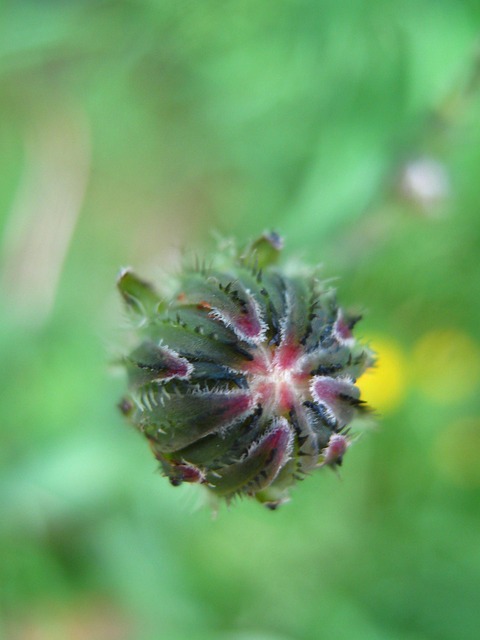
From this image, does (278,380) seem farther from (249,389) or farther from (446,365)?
(446,365)

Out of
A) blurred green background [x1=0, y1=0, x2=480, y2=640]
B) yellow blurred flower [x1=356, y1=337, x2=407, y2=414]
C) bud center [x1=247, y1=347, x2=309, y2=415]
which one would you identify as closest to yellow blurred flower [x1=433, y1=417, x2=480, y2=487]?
blurred green background [x1=0, y1=0, x2=480, y2=640]

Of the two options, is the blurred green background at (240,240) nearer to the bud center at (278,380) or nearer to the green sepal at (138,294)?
the green sepal at (138,294)

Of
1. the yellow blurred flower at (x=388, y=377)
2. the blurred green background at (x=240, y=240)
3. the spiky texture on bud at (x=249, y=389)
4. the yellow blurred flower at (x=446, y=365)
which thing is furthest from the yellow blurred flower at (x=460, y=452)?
the spiky texture on bud at (x=249, y=389)

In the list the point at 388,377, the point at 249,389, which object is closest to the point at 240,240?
the point at 388,377

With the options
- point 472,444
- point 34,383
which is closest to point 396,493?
point 472,444

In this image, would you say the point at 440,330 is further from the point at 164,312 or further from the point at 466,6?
the point at 164,312

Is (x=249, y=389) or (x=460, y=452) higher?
(x=460, y=452)
